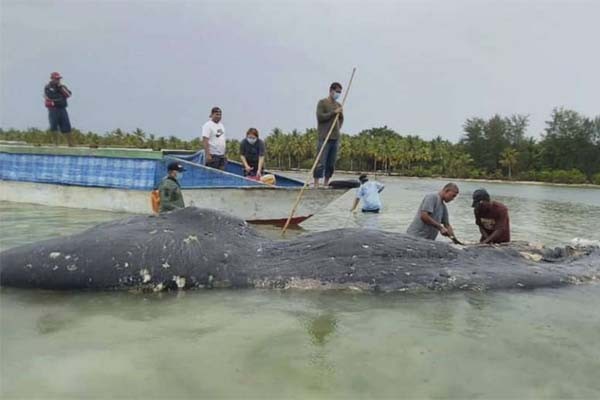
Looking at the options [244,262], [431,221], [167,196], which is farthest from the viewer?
[167,196]

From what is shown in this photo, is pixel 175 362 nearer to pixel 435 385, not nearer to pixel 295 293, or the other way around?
pixel 435 385

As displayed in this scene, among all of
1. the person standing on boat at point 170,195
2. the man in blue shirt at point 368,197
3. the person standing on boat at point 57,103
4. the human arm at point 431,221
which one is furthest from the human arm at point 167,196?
the man in blue shirt at point 368,197

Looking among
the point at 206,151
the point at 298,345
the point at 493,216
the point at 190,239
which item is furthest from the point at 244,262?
the point at 206,151

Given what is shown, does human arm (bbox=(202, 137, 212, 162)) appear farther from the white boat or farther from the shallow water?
the shallow water

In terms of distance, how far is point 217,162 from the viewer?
492 inches

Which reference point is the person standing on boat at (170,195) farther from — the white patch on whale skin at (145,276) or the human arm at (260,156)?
the human arm at (260,156)

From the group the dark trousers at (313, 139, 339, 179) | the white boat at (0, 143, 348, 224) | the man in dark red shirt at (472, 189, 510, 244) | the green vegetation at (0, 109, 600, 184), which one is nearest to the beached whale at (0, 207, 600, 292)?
the man in dark red shirt at (472, 189, 510, 244)

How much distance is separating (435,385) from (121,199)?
10.4 m

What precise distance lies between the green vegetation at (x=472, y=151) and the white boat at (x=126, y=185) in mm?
66338

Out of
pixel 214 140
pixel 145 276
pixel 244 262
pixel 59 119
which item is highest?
pixel 59 119

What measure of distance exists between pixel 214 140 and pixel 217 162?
69cm

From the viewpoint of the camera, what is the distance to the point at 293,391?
307 cm

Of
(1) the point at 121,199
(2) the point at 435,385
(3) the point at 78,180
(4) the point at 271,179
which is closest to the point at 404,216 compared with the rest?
(4) the point at 271,179

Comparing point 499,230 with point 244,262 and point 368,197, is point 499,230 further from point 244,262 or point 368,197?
point 368,197
